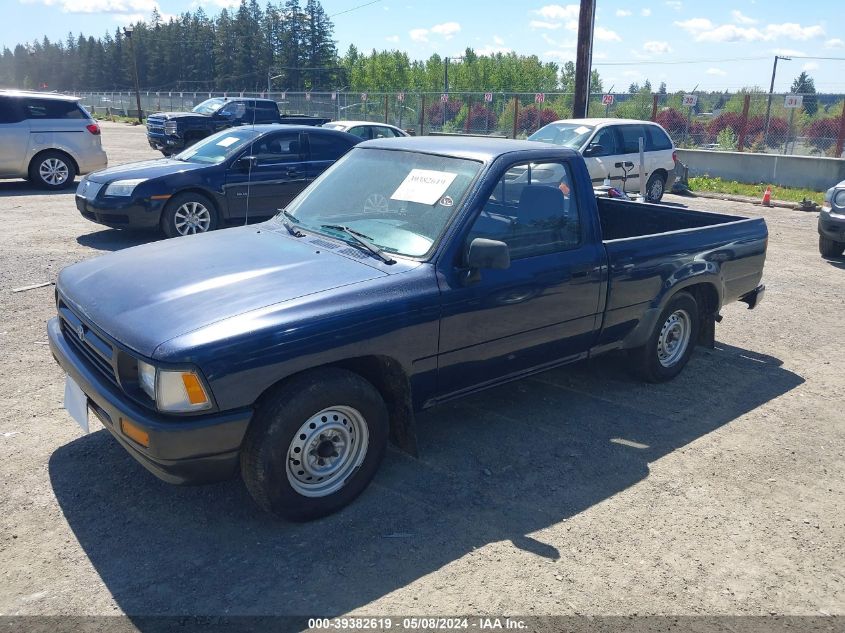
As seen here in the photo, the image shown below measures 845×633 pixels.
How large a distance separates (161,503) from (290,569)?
0.90 m

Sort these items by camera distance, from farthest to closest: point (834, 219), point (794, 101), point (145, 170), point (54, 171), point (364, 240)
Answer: point (794, 101) < point (54, 171) < point (834, 219) < point (145, 170) < point (364, 240)

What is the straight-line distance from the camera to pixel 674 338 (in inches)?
220

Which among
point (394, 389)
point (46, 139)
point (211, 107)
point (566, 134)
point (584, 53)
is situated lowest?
point (394, 389)

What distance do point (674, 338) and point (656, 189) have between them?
1013cm

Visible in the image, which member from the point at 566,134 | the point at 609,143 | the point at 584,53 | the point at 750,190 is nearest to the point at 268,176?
the point at 566,134

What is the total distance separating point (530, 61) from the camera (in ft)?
277

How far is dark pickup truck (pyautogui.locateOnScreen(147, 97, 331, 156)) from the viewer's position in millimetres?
20812

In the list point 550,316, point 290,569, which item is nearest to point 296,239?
point 550,316

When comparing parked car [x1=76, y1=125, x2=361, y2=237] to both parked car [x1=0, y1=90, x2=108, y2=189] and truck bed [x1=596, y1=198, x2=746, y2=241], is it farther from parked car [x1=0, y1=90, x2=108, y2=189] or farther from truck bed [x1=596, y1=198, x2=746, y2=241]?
parked car [x1=0, y1=90, x2=108, y2=189]

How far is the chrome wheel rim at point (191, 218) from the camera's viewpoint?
941 cm

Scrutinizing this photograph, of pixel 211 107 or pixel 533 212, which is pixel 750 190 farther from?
pixel 211 107

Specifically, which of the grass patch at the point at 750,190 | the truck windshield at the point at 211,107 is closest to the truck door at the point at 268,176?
the grass patch at the point at 750,190

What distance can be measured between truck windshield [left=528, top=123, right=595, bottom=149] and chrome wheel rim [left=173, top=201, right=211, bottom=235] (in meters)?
6.47

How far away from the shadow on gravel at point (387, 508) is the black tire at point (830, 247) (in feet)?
19.9
